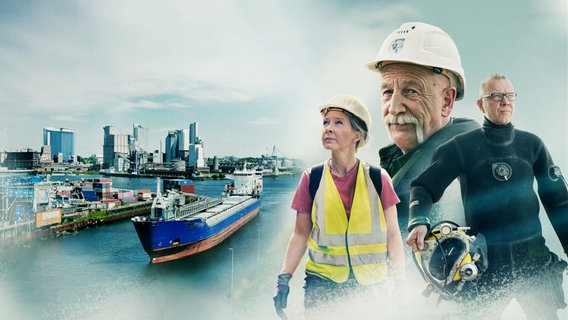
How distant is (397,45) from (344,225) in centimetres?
112

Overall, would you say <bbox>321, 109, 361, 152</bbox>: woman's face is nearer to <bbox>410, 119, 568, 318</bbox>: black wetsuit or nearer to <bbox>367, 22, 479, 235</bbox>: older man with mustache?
<bbox>367, 22, 479, 235</bbox>: older man with mustache

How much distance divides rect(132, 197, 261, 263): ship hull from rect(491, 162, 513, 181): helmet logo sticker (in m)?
4.77

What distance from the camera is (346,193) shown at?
2369 millimetres

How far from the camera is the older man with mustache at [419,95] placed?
239 centimetres

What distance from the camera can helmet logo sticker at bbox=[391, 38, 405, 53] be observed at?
2412 mm

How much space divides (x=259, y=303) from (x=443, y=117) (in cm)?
179

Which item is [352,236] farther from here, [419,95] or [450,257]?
[419,95]

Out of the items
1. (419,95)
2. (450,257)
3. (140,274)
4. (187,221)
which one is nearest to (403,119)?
(419,95)

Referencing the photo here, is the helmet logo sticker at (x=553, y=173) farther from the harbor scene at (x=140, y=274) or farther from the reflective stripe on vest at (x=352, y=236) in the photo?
the harbor scene at (x=140, y=274)

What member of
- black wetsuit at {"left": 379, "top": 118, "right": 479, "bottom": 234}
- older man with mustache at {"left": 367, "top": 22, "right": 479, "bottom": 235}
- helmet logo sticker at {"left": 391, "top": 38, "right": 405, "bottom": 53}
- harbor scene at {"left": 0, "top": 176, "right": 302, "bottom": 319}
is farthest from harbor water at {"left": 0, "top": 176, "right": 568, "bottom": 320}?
helmet logo sticker at {"left": 391, "top": 38, "right": 405, "bottom": 53}

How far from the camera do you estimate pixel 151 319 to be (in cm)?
482

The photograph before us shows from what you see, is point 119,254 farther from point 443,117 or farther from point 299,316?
point 443,117

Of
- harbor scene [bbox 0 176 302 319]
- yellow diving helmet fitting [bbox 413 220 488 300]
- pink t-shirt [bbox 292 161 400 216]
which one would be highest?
pink t-shirt [bbox 292 161 400 216]

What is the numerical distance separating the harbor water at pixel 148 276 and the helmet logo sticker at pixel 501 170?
83 centimetres
